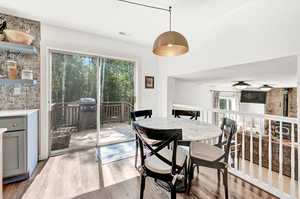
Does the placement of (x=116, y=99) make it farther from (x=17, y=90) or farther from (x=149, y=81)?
(x=17, y=90)

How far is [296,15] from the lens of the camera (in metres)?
1.54

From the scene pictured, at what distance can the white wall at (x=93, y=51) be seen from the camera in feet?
8.46

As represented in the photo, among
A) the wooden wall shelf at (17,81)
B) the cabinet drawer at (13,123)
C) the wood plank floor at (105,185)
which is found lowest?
the wood plank floor at (105,185)

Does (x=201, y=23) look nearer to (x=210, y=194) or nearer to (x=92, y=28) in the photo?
(x=92, y=28)

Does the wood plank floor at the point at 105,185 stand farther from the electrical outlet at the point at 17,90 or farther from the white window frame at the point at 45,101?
the electrical outlet at the point at 17,90

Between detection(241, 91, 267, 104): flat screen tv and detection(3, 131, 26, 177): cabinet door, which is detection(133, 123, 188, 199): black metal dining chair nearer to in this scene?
detection(3, 131, 26, 177): cabinet door

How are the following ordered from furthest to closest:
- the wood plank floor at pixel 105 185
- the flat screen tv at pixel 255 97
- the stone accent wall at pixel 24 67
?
the flat screen tv at pixel 255 97 → the stone accent wall at pixel 24 67 → the wood plank floor at pixel 105 185

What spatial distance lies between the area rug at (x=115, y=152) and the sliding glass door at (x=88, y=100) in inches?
8.4

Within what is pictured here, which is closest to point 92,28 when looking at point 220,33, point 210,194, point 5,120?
point 5,120

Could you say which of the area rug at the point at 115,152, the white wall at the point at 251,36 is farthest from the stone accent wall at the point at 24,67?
the white wall at the point at 251,36

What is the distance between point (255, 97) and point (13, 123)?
8.34m

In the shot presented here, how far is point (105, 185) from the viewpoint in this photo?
187 centimetres

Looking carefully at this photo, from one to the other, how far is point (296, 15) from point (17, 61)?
12.9 ft

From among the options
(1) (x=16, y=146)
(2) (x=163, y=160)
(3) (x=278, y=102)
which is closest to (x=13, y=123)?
(1) (x=16, y=146)
